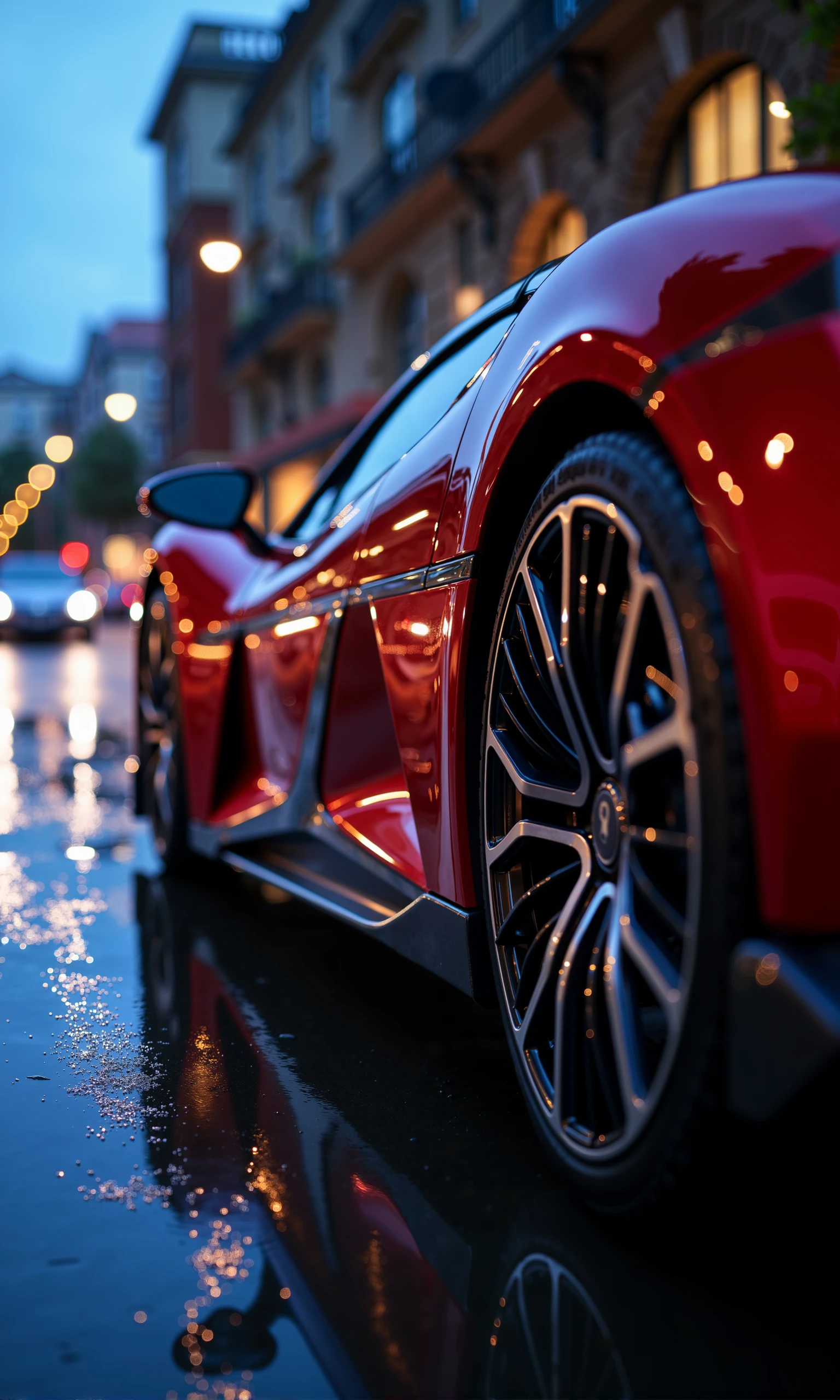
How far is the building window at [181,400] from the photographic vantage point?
1558 inches

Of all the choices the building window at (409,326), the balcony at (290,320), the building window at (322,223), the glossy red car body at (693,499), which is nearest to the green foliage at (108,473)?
the balcony at (290,320)

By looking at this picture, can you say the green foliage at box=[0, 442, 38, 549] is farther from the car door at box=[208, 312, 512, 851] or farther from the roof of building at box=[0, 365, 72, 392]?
the car door at box=[208, 312, 512, 851]

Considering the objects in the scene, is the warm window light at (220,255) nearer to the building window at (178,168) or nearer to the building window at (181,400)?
the building window at (181,400)

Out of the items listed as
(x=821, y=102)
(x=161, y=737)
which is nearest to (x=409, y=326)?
(x=821, y=102)

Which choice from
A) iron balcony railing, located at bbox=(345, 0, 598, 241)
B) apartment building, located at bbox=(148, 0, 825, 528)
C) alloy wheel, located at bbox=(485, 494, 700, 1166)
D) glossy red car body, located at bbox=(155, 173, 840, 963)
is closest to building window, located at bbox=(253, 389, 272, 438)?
apartment building, located at bbox=(148, 0, 825, 528)

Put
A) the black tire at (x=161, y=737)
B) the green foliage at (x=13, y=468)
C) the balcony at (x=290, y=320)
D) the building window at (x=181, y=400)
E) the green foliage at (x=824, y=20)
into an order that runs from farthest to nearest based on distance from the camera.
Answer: the green foliage at (x=13, y=468) < the building window at (x=181, y=400) < the balcony at (x=290, y=320) < the green foliage at (x=824, y=20) < the black tire at (x=161, y=737)

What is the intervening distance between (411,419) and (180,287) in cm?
4129

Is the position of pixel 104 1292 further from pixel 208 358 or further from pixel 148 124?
pixel 148 124

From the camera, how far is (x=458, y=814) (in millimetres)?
1992

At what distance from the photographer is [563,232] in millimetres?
15914

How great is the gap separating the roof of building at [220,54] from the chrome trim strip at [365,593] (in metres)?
39.0

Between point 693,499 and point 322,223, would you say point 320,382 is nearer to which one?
point 322,223

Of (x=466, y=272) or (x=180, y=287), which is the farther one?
(x=180, y=287)

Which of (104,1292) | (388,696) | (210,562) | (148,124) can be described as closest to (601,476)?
(388,696)
